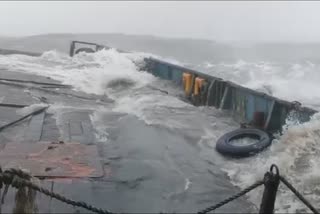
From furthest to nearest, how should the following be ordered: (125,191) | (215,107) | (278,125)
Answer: (215,107) < (278,125) < (125,191)

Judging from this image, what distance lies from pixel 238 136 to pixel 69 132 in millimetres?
2945

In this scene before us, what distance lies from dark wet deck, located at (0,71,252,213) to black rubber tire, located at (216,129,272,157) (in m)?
0.46

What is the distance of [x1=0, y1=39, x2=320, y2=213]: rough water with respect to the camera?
6.61 metres

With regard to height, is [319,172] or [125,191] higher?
[319,172]

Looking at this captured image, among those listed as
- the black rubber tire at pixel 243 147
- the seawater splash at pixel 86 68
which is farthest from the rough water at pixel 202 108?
the black rubber tire at pixel 243 147

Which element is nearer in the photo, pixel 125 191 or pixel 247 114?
pixel 125 191

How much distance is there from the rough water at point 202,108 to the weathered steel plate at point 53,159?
100cm

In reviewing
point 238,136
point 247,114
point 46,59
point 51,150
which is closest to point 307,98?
point 247,114

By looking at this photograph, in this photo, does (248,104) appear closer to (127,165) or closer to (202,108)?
(202,108)

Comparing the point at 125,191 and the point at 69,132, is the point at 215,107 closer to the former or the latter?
the point at 69,132

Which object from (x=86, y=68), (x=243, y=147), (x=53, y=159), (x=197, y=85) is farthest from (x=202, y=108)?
(x=86, y=68)

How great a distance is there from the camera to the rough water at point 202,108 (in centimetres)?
661

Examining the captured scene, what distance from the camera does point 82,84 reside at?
536 inches

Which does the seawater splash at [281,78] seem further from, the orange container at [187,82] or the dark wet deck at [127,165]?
the dark wet deck at [127,165]
